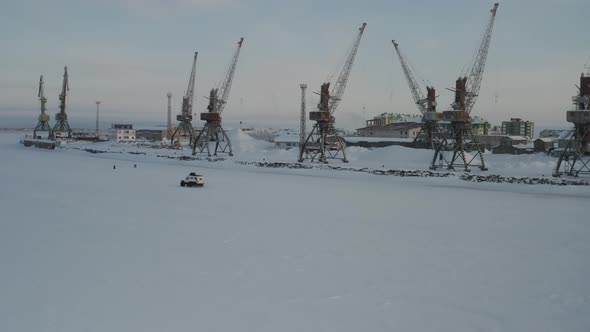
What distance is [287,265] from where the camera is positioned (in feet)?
49.9

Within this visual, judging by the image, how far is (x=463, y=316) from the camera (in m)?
11.1

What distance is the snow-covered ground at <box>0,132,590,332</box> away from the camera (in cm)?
1100

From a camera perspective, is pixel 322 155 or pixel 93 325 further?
pixel 322 155

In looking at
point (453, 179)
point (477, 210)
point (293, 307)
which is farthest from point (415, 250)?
point (453, 179)

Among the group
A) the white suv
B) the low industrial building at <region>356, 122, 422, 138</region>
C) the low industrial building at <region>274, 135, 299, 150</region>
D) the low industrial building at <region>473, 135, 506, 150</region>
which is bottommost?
the white suv

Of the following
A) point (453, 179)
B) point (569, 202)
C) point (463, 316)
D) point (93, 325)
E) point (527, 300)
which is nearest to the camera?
point (93, 325)

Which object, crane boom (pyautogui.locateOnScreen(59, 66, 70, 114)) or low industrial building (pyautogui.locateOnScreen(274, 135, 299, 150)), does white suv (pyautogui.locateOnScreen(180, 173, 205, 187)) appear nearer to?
low industrial building (pyautogui.locateOnScreen(274, 135, 299, 150))

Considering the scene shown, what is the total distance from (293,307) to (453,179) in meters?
42.5

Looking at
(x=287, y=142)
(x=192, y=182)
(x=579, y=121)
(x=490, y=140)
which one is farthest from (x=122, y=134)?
(x=579, y=121)

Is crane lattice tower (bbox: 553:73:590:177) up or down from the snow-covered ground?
up

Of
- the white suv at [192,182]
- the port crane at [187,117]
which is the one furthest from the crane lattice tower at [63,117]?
the white suv at [192,182]

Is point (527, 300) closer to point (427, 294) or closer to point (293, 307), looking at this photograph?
point (427, 294)

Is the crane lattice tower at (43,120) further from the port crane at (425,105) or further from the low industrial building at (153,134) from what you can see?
the port crane at (425,105)

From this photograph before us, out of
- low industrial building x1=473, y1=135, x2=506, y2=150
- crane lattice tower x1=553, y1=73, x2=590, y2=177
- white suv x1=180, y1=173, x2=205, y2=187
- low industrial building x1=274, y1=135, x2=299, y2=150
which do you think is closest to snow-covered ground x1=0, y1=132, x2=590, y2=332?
white suv x1=180, y1=173, x2=205, y2=187
